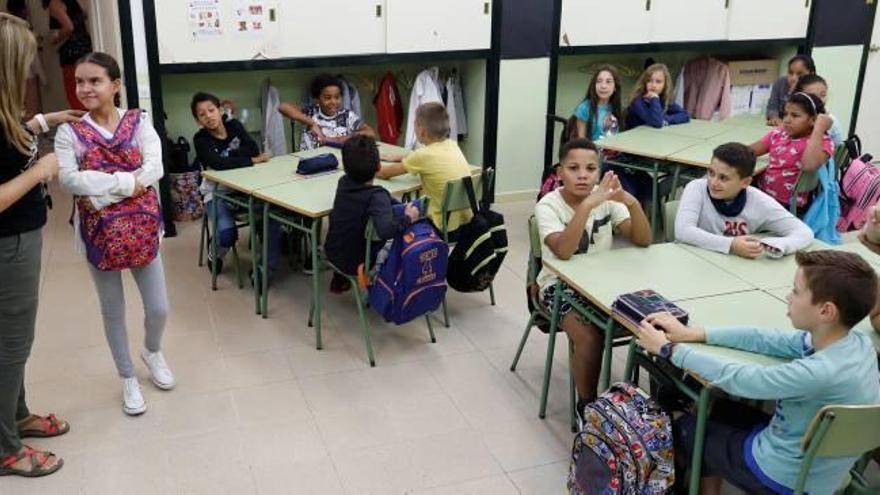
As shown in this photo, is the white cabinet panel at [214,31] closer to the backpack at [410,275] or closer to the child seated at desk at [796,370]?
the backpack at [410,275]

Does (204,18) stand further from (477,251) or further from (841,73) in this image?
(841,73)

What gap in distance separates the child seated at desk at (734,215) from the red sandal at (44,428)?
7.93ft

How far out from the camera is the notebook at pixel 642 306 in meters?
2.27

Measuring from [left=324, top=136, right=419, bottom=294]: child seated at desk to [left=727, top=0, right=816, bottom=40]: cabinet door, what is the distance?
13.2ft

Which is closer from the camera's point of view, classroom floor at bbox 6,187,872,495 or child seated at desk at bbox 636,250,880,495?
child seated at desk at bbox 636,250,880,495

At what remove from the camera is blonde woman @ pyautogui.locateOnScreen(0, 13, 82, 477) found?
2229 millimetres

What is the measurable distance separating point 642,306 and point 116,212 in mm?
1769

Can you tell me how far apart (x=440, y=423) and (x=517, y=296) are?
1380 mm

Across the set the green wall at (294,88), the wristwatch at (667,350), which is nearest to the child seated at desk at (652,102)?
the green wall at (294,88)

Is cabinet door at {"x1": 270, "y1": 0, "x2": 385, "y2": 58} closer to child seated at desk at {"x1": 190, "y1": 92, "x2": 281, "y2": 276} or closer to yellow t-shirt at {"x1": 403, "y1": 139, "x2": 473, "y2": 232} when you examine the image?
child seated at desk at {"x1": 190, "y1": 92, "x2": 281, "y2": 276}

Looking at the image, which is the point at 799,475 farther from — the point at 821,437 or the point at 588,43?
the point at 588,43

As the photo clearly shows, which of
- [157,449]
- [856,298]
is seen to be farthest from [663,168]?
[157,449]

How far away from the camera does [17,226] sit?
2336mm

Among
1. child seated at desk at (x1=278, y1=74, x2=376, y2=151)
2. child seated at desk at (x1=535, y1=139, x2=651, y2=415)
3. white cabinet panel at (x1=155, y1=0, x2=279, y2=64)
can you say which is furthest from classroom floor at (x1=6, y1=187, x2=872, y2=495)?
white cabinet panel at (x1=155, y1=0, x2=279, y2=64)
